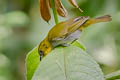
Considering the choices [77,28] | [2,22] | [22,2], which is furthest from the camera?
[22,2]

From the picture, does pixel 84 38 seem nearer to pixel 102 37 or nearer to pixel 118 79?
pixel 102 37

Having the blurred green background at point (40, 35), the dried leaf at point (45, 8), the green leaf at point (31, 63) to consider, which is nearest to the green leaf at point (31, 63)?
the green leaf at point (31, 63)

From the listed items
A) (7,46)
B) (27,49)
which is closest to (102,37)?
(27,49)

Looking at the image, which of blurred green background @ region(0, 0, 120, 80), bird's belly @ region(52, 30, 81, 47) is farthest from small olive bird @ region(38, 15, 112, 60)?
blurred green background @ region(0, 0, 120, 80)

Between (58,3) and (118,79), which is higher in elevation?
(58,3)

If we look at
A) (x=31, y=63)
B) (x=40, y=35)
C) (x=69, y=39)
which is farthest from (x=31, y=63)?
(x=40, y=35)
